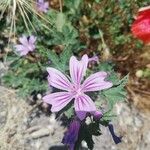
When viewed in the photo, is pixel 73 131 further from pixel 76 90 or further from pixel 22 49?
pixel 22 49

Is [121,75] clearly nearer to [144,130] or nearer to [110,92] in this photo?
[144,130]

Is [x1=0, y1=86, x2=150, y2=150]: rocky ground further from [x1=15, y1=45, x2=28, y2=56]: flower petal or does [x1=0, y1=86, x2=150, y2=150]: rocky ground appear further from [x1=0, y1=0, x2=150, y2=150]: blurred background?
[x1=15, y1=45, x2=28, y2=56]: flower petal

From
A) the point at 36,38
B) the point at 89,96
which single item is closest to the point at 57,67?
the point at 89,96

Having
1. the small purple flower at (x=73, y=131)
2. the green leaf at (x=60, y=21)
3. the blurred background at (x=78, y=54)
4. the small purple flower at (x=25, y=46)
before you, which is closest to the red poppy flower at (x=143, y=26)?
the blurred background at (x=78, y=54)

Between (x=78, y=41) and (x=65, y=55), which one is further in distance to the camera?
(x=78, y=41)

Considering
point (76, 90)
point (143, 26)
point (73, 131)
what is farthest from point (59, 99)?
point (143, 26)

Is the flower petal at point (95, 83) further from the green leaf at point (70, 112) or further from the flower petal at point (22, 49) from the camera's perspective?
the flower petal at point (22, 49)

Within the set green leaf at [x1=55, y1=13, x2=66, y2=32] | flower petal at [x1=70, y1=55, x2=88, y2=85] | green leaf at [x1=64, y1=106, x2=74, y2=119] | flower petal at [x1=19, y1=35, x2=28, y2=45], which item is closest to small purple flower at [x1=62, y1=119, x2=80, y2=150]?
green leaf at [x1=64, y1=106, x2=74, y2=119]

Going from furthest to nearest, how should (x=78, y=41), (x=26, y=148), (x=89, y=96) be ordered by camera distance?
1. (x=78, y=41)
2. (x=26, y=148)
3. (x=89, y=96)
